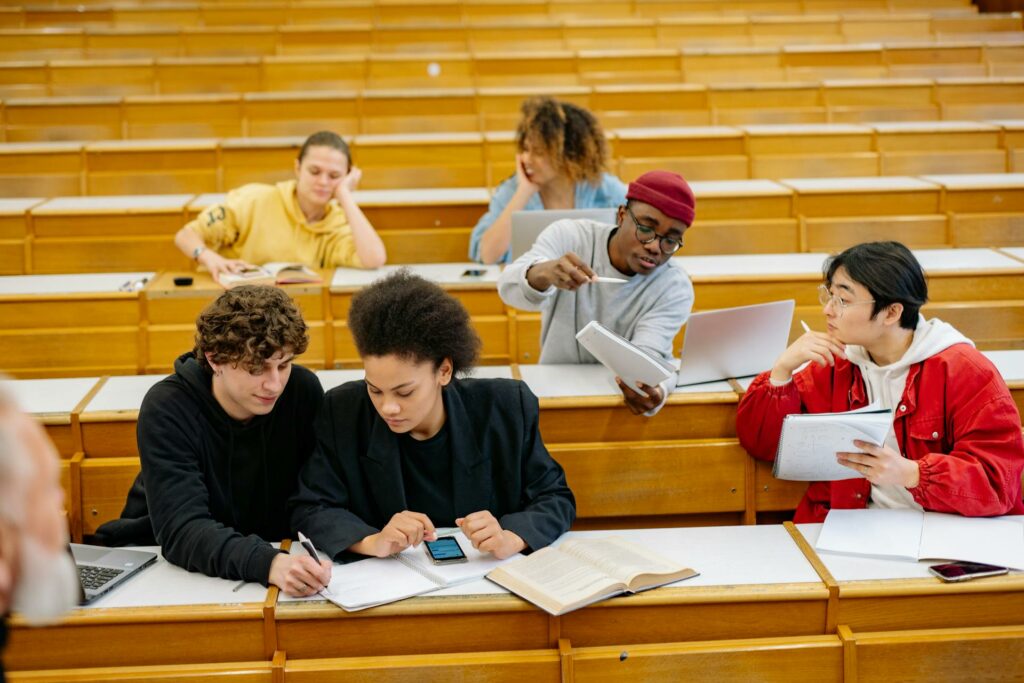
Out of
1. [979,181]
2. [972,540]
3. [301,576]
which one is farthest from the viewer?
[979,181]

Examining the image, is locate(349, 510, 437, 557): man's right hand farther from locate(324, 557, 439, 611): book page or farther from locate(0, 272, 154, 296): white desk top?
locate(0, 272, 154, 296): white desk top

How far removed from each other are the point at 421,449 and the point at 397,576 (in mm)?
176

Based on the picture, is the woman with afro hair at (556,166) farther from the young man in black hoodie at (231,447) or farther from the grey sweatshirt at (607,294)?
the young man in black hoodie at (231,447)

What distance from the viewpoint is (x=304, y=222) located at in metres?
2.32

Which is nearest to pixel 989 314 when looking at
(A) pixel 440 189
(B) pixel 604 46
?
(A) pixel 440 189

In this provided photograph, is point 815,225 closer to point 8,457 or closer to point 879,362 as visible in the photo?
point 879,362

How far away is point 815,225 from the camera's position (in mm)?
2596

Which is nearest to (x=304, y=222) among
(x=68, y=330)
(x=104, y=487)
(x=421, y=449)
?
(x=68, y=330)

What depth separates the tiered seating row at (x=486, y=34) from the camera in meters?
4.04

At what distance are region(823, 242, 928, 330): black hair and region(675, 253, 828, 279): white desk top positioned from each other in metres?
0.71

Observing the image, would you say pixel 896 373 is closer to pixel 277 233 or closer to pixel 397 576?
pixel 397 576

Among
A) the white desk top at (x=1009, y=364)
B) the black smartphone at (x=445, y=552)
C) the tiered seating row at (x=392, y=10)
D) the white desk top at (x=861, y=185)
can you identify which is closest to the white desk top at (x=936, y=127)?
the white desk top at (x=861, y=185)

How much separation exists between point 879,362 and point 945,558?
0.98 ft

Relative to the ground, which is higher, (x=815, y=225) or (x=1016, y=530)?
(x=815, y=225)
